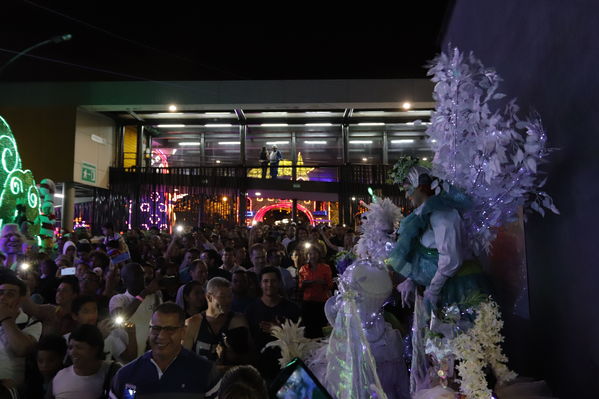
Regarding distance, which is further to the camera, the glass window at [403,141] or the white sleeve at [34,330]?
the glass window at [403,141]

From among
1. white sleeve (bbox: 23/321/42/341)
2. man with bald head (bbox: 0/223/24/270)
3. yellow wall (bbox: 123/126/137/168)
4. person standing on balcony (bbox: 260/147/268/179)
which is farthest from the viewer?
yellow wall (bbox: 123/126/137/168)

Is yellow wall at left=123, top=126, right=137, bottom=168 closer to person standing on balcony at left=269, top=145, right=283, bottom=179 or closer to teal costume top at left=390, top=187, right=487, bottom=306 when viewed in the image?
person standing on balcony at left=269, top=145, right=283, bottom=179

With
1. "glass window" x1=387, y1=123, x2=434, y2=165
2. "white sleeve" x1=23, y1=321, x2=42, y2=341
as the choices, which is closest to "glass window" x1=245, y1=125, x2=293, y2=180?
"glass window" x1=387, y1=123, x2=434, y2=165

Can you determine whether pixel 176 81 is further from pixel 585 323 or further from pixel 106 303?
pixel 585 323

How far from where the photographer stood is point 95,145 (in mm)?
18984

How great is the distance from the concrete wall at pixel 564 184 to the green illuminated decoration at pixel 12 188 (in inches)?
397

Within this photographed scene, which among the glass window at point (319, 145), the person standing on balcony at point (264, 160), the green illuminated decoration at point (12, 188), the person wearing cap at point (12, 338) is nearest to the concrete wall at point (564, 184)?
the person wearing cap at point (12, 338)

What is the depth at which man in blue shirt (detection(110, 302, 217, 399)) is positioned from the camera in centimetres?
276

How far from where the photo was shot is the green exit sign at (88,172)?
1806 cm

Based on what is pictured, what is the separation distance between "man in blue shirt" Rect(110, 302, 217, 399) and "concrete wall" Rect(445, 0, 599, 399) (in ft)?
6.48

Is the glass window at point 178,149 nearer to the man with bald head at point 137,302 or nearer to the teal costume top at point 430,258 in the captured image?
the man with bald head at point 137,302

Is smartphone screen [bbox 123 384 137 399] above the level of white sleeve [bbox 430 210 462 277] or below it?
below

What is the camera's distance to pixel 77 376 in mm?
3205

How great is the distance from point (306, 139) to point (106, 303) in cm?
1783
